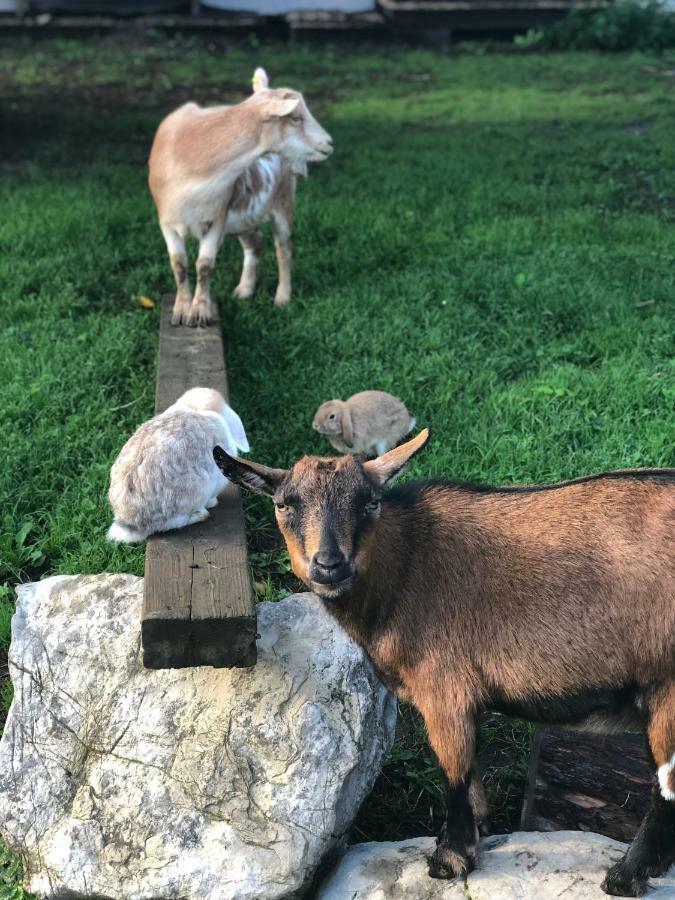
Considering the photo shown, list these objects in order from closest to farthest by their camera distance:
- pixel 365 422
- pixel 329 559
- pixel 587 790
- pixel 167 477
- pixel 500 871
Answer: pixel 329 559 < pixel 500 871 < pixel 587 790 < pixel 167 477 < pixel 365 422

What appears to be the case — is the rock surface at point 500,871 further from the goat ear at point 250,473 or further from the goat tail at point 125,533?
the goat tail at point 125,533

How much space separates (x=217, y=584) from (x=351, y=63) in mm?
12966

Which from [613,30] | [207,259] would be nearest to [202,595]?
[207,259]

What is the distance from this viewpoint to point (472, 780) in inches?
145

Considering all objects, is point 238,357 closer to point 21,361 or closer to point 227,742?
point 21,361

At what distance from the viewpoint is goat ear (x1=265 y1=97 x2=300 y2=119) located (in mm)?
6398

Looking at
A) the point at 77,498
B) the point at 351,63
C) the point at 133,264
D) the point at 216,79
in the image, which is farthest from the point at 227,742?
the point at 351,63

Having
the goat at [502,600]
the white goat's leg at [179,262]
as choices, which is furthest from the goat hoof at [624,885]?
the white goat's leg at [179,262]

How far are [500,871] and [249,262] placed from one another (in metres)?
5.06

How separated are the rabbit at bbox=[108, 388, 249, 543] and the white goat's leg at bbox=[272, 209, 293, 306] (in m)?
3.01

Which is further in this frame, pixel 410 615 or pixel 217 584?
pixel 217 584

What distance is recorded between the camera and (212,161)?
6387 mm

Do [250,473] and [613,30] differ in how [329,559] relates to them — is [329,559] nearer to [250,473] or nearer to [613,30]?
[250,473]

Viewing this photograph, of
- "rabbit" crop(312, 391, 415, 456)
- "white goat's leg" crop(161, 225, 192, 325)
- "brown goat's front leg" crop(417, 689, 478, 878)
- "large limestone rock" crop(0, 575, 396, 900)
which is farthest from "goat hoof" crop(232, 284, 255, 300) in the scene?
"brown goat's front leg" crop(417, 689, 478, 878)
